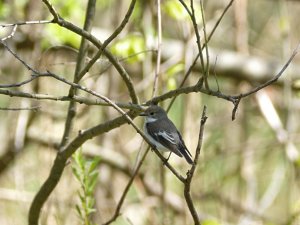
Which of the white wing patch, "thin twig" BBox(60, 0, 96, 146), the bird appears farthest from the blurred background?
"thin twig" BBox(60, 0, 96, 146)

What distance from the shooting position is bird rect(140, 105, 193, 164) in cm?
353

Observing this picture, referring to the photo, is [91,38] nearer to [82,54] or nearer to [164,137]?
[82,54]

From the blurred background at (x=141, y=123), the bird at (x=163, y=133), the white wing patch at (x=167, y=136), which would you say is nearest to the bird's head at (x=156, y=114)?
the bird at (x=163, y=133)

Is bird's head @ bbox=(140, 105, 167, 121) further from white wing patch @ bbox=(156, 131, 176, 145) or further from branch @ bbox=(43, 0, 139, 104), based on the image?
branch @ bbox=(43, 0, 139, 104)

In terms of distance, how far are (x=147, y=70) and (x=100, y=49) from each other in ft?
9.85

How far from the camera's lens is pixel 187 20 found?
457cm

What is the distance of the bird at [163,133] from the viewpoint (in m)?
3.53

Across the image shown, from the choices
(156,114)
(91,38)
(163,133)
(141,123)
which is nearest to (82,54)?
(91,38)

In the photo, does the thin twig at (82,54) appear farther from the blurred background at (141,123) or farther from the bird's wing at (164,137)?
the blurred background at (141,123)

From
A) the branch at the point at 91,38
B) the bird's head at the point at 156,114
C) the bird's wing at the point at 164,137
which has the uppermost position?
the branch at the point at 91,38

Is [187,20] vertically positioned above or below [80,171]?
above

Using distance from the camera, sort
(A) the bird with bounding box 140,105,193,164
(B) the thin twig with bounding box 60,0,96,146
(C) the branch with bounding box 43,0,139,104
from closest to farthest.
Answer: (C) the branch with bounding box 43,0,139,104 < (B) the thin twig with bounding box 60,0,96,146 < (A) the bird with bounding box 140,105,193,164

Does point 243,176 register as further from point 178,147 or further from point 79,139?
point 79,139

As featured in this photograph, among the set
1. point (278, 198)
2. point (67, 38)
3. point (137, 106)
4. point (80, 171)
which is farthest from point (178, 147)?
point (278, 198)
